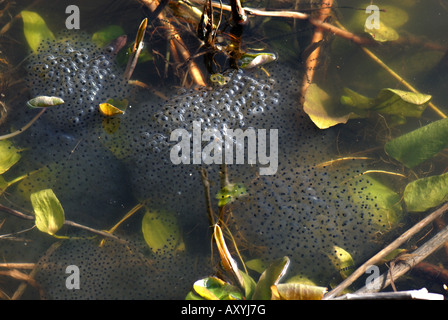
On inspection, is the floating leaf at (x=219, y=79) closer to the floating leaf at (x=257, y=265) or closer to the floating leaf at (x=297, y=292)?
the floating leaf at (x=257, y=265)

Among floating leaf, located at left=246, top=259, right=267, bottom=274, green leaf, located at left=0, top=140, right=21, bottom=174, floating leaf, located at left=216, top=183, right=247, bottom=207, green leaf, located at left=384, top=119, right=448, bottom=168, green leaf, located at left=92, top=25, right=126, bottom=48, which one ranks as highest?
green leaf, located at left=92, top=25, right=126, bottom=48

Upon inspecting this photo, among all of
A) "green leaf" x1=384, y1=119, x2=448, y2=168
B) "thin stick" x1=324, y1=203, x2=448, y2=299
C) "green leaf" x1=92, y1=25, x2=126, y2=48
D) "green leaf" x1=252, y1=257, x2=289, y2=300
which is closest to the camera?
"green leaf" x1=252, y1=257, x2=289, y2=300

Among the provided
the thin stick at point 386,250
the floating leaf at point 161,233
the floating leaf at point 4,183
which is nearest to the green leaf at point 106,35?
the floating leaf at point 4,183

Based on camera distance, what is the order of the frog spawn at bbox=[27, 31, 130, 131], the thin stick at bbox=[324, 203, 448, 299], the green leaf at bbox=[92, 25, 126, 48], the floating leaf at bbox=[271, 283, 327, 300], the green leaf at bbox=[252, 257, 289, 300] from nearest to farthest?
1. the floating leaf at bbox=[271, 283, 327, 300]
2. the green leaf at bbox=[252, 257, 289, 300]
3. the thin stick at bbox=[324, 203, 448, 299]
4. the frog spawn at bbox=[27, 31, 130, 131]
5. the green leaf at bbox=[92, 25, 126, 48]

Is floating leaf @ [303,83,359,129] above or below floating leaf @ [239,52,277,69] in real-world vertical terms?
below

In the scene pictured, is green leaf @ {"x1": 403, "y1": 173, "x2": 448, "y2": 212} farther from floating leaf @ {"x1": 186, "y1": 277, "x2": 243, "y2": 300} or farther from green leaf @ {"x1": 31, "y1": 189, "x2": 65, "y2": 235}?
green leaf @ {"x1": 31, "y1": 189, "x2": 65, "y2": 235}

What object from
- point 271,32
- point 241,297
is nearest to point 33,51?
point 271,32

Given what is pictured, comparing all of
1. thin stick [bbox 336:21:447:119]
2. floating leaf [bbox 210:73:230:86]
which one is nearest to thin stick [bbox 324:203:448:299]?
thin stick [bbox 336:21:447:119]

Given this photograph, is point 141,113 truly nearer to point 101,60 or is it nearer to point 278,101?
point 101,60
